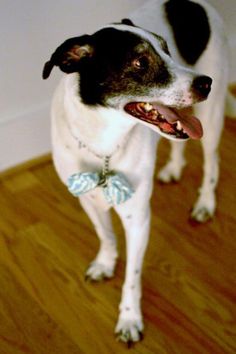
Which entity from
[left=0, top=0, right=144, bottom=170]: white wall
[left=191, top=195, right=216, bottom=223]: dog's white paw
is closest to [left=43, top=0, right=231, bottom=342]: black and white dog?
[left=191, top=195, right=216, bottom=223]: dog's white paw

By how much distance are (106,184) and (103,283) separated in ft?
→ 1.66

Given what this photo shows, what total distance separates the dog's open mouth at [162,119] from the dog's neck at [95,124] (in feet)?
0.10

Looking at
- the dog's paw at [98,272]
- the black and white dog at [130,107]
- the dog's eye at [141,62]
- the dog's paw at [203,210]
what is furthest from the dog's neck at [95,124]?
the dog's paw at [203,210]

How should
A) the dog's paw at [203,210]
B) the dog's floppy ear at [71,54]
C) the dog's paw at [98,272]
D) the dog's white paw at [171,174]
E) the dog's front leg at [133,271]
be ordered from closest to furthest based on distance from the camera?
the dog's floppy ear at [71,54] → the dog's front leg at [133,271] → the dog's paw at [98,272] → the dog's paw at [203,210] → the dog's white paw at [171,174]

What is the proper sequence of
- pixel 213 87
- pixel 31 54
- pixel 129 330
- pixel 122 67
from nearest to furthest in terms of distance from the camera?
pixel 122 67 → pixel 129 330 → pixel 213 87 → pixel 31 54

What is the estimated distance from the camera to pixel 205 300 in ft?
5.48

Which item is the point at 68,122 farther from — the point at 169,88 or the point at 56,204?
the point at 56,204

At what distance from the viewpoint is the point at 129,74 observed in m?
1.22

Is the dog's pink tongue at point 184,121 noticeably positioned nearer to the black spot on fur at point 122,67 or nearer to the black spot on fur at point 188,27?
the black spot on fur at point 122,67

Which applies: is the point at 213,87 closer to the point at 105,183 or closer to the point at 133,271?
the point at 105,183

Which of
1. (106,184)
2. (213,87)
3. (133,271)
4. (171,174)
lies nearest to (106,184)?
(106,184)

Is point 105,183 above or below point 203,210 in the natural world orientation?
above

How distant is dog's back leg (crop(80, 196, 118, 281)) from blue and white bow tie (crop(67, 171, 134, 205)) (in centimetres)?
26

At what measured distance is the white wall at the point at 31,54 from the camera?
2025 mm
